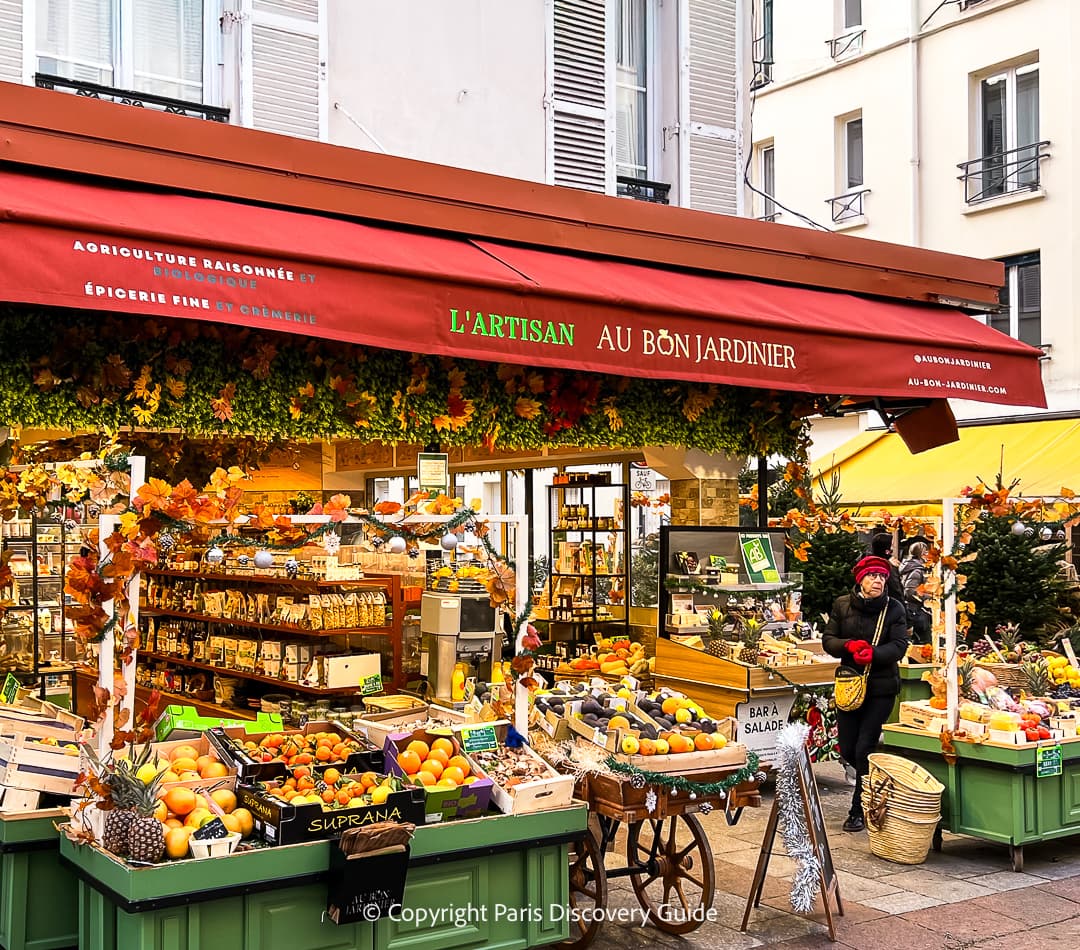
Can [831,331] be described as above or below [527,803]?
above

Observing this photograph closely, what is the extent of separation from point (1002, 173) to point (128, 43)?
13.7 m

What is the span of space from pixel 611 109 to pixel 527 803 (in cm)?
616

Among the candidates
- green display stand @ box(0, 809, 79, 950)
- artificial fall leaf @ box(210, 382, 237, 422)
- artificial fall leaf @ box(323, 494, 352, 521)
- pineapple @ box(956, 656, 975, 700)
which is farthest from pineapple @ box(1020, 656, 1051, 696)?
green display stand @ box(0, 809, 79, 950)

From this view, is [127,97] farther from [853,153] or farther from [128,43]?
[853,153]

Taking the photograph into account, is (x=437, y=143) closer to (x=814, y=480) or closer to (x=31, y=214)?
(x=31, y=214)

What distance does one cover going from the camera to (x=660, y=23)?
33.8 feet

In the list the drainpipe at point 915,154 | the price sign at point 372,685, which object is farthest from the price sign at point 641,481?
the drainpipe at point 915,154

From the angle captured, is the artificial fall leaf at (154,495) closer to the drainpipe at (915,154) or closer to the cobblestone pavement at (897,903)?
the cobblestone pavement at (897,903)

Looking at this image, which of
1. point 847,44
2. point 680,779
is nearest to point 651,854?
point 680,779

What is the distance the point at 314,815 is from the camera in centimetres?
484

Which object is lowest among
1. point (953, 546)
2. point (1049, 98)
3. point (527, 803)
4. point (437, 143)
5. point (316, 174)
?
point (527, 803)

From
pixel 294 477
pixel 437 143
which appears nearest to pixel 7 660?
pixel 294 477

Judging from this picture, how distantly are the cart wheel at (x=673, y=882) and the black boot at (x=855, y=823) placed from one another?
1833 mm

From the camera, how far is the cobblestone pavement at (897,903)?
19.6 ft
